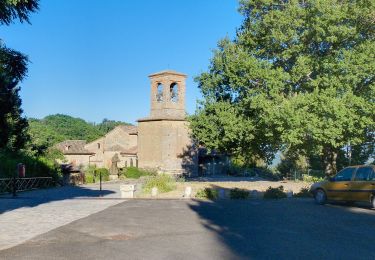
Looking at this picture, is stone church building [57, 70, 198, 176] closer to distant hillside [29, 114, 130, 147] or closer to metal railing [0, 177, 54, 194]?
metal railing [0, 177, 54, 194]

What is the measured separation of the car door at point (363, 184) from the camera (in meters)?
15.8

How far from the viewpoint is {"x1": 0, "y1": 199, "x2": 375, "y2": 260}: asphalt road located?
27.4ft

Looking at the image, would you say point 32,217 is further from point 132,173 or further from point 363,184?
point 132,173

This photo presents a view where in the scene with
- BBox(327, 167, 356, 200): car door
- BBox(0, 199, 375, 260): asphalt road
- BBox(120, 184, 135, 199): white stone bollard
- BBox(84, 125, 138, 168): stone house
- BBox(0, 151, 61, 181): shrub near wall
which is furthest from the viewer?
BBox(84, 125, 138, 168): stone house

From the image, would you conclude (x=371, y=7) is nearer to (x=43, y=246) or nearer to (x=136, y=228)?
(x=136, y=228)

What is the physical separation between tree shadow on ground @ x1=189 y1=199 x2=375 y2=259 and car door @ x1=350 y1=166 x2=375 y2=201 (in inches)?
21.3

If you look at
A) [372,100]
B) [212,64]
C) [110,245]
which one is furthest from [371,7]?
[110,245]

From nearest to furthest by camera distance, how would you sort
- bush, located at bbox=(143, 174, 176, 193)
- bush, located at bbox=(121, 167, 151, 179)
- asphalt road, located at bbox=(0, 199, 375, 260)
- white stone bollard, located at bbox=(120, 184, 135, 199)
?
asphalt road, located at bbox=(0, 199, 375, 260)
white stone bollard, located at bbox=(120, 184, 135, 199)
bush, located at bbox=(143, 174, 176, 193)
bush, located at bbox=(121, 167, 151, 179)

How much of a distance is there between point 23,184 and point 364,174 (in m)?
21.7

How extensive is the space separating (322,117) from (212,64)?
11.0 meters

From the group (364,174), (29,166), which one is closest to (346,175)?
(364,174)

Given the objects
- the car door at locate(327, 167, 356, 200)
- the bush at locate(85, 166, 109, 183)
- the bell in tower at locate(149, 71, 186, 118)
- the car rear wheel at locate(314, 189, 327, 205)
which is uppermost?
the bell in tower at locate(149, 71, 186, 118)

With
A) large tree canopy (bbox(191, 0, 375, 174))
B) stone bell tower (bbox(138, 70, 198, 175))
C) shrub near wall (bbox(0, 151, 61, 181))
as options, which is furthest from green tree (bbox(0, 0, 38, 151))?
stone bell tower (bbox(138, 70, 198, 175))

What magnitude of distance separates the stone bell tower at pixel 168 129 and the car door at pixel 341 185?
116 ft
